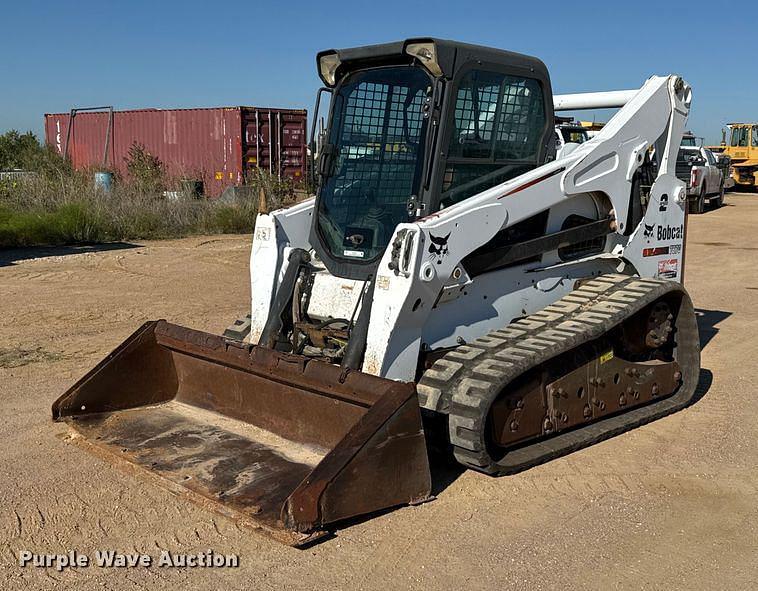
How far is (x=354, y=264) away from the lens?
5680mm

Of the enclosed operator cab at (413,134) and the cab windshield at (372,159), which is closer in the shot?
the enclosed operator cab at (413,134)

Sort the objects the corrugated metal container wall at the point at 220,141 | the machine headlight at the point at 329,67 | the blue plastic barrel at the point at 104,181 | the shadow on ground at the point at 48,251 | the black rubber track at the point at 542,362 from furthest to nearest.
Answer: the corrugated metal container wall at the point at 220,141 → the blue plastic barrel at the point at 104,181 → the shadow on ground at the point at 48,251 → the machine headlight at the point at 329,67 → the black rubber track at the point at 542,362

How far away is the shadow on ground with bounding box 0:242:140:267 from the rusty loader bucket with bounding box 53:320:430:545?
7919 mm

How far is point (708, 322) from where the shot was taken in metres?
9.65

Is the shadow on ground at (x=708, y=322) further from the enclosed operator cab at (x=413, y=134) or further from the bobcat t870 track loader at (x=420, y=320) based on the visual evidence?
the enclosed operator cab at (x=413, y=134)

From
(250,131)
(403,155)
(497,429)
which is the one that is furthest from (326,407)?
(250,131)

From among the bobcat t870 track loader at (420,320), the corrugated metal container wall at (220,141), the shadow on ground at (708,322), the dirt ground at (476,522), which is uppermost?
the corrugated metal container wall at (220,141)

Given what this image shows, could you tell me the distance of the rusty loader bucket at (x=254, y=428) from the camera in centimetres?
428

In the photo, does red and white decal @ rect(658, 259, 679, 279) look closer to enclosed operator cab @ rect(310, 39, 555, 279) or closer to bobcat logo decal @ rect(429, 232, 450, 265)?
enclosed operator cab @ rect(310, 39, 555, 279)

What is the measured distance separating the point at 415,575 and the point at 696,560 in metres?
1.33

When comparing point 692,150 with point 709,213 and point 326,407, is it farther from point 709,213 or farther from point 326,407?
point 326,407

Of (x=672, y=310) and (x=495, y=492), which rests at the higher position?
(x=672, y=310)

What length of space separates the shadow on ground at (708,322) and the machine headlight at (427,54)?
4480 mm

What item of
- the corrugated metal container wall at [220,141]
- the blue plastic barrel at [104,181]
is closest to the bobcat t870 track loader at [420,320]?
the blue plastic barrel at [104,181]
